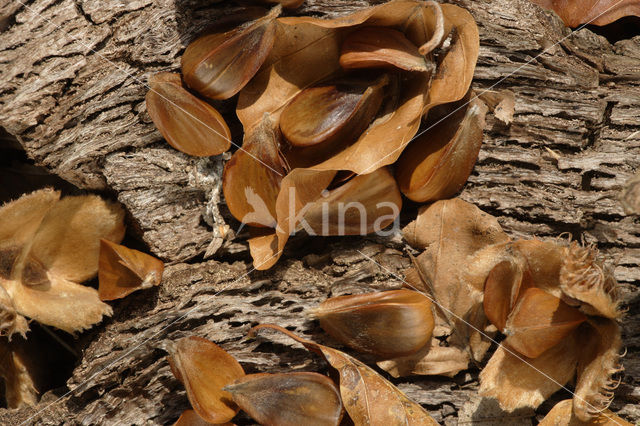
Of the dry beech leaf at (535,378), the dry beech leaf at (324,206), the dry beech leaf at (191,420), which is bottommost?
the dry beech leaf at (191,420)

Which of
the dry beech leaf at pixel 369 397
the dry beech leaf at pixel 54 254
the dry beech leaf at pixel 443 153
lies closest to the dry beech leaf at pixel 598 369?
the dry beech leaf at pixel 369 397

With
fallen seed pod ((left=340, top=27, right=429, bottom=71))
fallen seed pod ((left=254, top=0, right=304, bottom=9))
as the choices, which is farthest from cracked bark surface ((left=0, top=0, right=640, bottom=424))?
fallen seed pod ((left=340, top=27, right=429, bottom=71))

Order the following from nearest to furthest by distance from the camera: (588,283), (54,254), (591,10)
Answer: (588,283) → (54,254) → (591,10)

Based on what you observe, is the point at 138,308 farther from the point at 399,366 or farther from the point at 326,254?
the point at 399,366

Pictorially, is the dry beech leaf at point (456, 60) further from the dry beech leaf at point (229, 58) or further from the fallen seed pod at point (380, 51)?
the dry beech leaf at point (229, 58)

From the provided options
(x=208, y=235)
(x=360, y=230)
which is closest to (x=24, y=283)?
(x=208, y=235)

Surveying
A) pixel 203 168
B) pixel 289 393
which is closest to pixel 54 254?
pixel 203 168

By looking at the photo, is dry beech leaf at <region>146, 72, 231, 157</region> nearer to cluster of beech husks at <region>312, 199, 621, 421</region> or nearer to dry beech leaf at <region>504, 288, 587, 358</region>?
cluster of beech husks at <region>312, 199, 621, 421</region>

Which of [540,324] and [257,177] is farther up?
[257,177]

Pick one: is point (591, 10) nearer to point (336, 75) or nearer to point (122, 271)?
point (336, 75)
